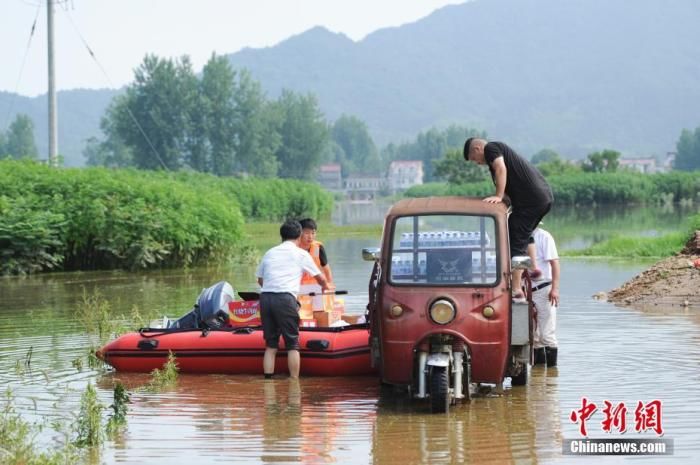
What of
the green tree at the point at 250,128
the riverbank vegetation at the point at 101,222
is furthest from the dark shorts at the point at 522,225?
the green tree at the point at 250,128

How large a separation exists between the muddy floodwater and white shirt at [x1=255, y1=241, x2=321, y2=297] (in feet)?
3.25

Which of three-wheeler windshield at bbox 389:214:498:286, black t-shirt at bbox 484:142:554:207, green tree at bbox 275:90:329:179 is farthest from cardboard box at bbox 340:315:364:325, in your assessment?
green tree at bbox 275:90:329:179

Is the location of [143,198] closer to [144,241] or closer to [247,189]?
[144,241]

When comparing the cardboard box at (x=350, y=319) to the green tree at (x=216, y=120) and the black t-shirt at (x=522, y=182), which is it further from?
the green tree at (x=216, y=120)

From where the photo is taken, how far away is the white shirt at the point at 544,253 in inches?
528

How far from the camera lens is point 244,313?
1428 cm

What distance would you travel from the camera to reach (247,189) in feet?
210

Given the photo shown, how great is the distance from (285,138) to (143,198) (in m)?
100

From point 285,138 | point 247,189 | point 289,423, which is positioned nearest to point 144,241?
point 289,423

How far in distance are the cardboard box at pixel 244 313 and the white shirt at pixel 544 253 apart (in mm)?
3187

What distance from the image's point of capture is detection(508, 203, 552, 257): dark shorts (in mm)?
12305

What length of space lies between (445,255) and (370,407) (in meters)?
1.54

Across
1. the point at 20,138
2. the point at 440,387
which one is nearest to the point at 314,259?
the point at 440,387

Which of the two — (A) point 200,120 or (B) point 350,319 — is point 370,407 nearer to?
(B) point 350,319
